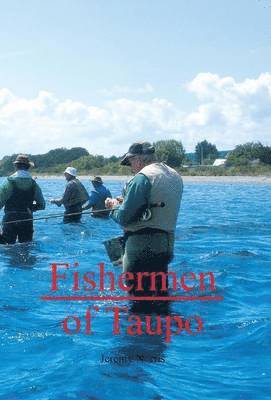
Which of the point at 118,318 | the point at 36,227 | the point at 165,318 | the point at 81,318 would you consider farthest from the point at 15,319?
the point at 36,227

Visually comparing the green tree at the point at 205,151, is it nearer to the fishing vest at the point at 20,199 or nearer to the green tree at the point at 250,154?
the green tree at the point at 250,154

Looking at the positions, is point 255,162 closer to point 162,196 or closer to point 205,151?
point 205,151

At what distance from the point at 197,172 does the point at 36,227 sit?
79.4 metres

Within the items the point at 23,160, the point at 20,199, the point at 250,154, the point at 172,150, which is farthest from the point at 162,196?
the point at 172,150

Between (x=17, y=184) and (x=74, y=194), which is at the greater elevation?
(x=17, y=184)

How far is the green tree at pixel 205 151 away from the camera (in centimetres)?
14475

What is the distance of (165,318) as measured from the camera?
700 cm

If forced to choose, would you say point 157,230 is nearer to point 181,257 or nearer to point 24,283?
point 24,283

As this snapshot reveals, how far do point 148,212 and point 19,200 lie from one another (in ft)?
20.1

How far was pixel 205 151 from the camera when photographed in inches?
5822

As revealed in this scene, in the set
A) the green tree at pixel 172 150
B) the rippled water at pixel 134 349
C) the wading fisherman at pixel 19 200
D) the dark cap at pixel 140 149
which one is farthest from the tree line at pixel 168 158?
the dark cap at pixel 140 149

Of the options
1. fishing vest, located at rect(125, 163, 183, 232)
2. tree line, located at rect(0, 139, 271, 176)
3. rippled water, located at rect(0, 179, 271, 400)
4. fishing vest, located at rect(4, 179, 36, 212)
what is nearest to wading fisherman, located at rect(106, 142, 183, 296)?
fishing vest, located at rect(125, 163, 183, 232)

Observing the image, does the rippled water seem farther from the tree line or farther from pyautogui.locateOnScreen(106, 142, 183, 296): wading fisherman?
the tree line

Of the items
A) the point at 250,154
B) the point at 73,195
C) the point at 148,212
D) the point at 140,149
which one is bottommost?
the point at 73,195
